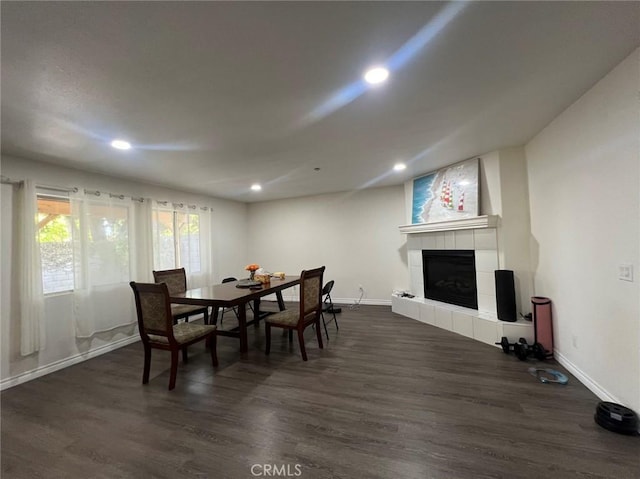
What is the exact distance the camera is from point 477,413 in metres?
2.00

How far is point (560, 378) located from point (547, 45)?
262 cm

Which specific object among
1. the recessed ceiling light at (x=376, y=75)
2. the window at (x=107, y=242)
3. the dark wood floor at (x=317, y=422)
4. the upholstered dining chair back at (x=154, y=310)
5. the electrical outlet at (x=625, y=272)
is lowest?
the dark wood floor at (x=317, y=422)

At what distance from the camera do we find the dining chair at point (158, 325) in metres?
2.52

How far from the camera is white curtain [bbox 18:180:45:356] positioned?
282 cm

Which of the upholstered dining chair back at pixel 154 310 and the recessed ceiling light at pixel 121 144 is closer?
the upholstered dining chair back at pixel 154 310

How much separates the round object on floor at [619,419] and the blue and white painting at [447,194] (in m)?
2.29

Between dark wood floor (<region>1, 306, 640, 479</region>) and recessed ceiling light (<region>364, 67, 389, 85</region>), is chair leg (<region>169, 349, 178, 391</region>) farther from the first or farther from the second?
recessed ceiling light (<region>364, 67, 389, 85</region>)

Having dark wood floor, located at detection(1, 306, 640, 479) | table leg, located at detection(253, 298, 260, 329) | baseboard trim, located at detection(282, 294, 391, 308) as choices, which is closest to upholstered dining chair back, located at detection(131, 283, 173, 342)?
dark wood floor, located at detection(1, 306, 640, 479)

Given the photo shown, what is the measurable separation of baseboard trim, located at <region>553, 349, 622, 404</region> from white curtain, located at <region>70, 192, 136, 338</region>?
204 inches

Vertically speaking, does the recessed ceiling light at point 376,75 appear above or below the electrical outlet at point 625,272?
above

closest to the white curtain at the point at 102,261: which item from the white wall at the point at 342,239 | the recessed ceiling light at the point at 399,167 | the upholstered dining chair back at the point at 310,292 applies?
the upholstered dining chair back at the point at 310,292

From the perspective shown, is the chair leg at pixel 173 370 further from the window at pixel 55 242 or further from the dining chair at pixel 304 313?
the window at pixel 55 242

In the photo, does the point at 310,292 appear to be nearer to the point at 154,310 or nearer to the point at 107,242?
the point at 154,310

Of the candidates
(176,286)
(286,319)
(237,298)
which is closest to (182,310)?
(176,286)
